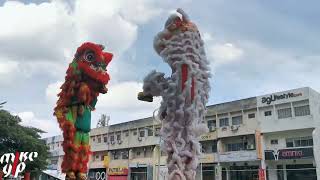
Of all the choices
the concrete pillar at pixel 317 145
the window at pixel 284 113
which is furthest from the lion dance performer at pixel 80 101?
the window at pixel 284 113

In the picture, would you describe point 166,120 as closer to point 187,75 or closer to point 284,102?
point 187,75

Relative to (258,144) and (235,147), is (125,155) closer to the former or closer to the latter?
(235,147)

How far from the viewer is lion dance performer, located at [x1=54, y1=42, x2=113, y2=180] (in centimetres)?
1368

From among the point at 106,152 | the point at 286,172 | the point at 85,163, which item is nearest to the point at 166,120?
the point at 85,163

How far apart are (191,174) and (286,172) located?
25186 mm

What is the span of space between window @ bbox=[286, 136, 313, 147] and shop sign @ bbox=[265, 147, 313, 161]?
3.05 ft

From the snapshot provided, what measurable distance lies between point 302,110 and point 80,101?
22.4 m

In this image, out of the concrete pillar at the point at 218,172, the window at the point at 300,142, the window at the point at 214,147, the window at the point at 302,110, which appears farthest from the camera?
the window at the point at 214,147

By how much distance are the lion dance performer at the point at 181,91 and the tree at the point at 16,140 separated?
21300 mm

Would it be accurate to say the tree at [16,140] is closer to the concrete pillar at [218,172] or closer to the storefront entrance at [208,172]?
the storefront entrance at [208,172]

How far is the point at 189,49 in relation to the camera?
37.0 ft

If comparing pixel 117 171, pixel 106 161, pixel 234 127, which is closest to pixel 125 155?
pixel 117 171

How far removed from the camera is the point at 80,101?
14.3m

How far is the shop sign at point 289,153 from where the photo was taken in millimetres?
30884
